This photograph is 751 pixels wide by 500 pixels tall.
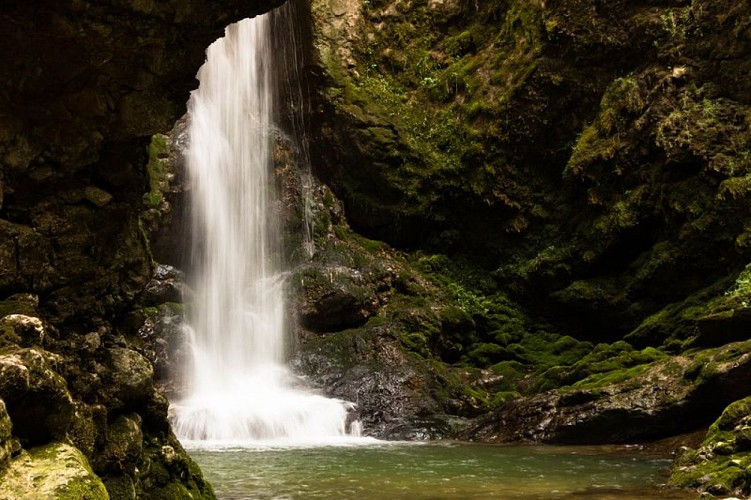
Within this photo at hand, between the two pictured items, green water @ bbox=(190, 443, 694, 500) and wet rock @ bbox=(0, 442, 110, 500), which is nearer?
wet rock @ bbox=(0, 442, 110, 500)

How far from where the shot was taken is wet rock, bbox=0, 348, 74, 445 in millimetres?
3748

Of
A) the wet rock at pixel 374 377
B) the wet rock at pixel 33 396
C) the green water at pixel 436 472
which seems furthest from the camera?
the wet rock at pixel 374 377

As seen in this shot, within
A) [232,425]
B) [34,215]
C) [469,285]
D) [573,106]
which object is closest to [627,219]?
[573,106]

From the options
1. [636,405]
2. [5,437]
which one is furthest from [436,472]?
[5,437]

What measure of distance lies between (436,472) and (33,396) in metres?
6.41

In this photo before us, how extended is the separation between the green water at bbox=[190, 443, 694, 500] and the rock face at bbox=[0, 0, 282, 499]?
2010 mm

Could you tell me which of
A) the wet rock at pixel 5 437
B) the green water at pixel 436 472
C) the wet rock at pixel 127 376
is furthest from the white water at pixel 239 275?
the wet rock at pixel 5 437

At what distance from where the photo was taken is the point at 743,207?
15.8 m

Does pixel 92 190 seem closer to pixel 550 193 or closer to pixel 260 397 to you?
pixel 260 397

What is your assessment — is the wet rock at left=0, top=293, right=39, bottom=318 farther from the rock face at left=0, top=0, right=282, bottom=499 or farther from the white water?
the white water

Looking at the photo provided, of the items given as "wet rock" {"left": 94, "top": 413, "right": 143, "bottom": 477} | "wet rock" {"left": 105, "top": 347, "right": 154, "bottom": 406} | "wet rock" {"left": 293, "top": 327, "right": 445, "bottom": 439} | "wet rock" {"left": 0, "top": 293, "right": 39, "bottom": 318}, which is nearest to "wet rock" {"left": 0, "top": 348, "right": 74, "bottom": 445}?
"wet rock" {"left": 94, "top": 413, "right": 143, "bottom": 477}

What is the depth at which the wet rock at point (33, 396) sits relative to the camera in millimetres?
3748

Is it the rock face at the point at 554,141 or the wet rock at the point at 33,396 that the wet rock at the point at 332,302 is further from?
the wet rock at the point at 33,396

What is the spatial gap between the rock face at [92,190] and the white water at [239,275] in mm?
7475
